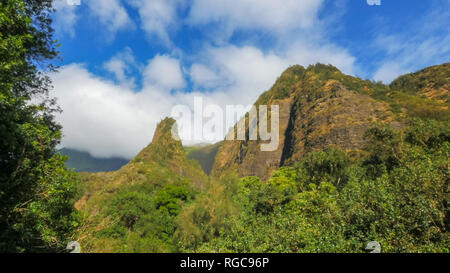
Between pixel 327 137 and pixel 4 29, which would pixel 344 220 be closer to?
pixel 4 29

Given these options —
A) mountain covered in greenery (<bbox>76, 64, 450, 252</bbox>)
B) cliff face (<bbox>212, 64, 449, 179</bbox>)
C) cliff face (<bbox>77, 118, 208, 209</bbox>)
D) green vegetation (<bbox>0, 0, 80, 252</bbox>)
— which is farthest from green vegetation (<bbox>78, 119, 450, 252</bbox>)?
cliff face (<bbox>77, 118, 208, 209</bbox>)

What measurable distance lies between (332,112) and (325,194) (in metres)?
51.3

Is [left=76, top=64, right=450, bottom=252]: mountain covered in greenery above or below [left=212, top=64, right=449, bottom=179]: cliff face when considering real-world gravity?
below

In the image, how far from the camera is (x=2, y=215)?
24.8 feet

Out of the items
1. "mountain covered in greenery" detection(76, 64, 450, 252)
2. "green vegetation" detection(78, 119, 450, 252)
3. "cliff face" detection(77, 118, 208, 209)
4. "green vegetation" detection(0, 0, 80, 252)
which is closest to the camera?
"green vegetation" detection(0, 0, 80, 252)

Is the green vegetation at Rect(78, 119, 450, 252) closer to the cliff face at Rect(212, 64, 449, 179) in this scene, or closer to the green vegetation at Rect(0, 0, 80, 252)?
the green vegetation at Rect(0, 0, 80, 252)

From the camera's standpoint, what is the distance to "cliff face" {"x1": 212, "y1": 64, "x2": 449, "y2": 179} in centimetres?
5688

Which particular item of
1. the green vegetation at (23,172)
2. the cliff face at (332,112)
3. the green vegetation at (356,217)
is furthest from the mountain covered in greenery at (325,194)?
the green vegetation at (23,172)

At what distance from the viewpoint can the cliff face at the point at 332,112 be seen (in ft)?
187

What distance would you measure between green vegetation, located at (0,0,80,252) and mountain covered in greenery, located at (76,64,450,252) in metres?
3.01

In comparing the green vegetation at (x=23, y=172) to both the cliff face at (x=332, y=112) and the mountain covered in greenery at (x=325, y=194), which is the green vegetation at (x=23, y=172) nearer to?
the mountain covered in greenery at (x=325, y=194)

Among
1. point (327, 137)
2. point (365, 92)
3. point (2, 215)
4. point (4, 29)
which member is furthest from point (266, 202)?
point (365, 92)

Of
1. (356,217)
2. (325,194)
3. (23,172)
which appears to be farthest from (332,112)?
(23,172)

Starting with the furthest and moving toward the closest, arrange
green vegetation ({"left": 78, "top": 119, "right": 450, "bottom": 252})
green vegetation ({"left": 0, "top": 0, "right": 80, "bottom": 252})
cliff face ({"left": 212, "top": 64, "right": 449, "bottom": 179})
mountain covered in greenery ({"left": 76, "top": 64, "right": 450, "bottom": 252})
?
cliff face ({"left": 212, "top": 64, "right": 449, "bottom": 179}) → mountain covered in greenery ({"left": 76, "top": 64, "right": 450, "bottom": 252}) → green vegetation ({"left": 78, "top": 119, "right": 450, "bottom": 252}) → green vegetation ({"left": 0, "top": 0, "right": 80, "bottom": 252})
